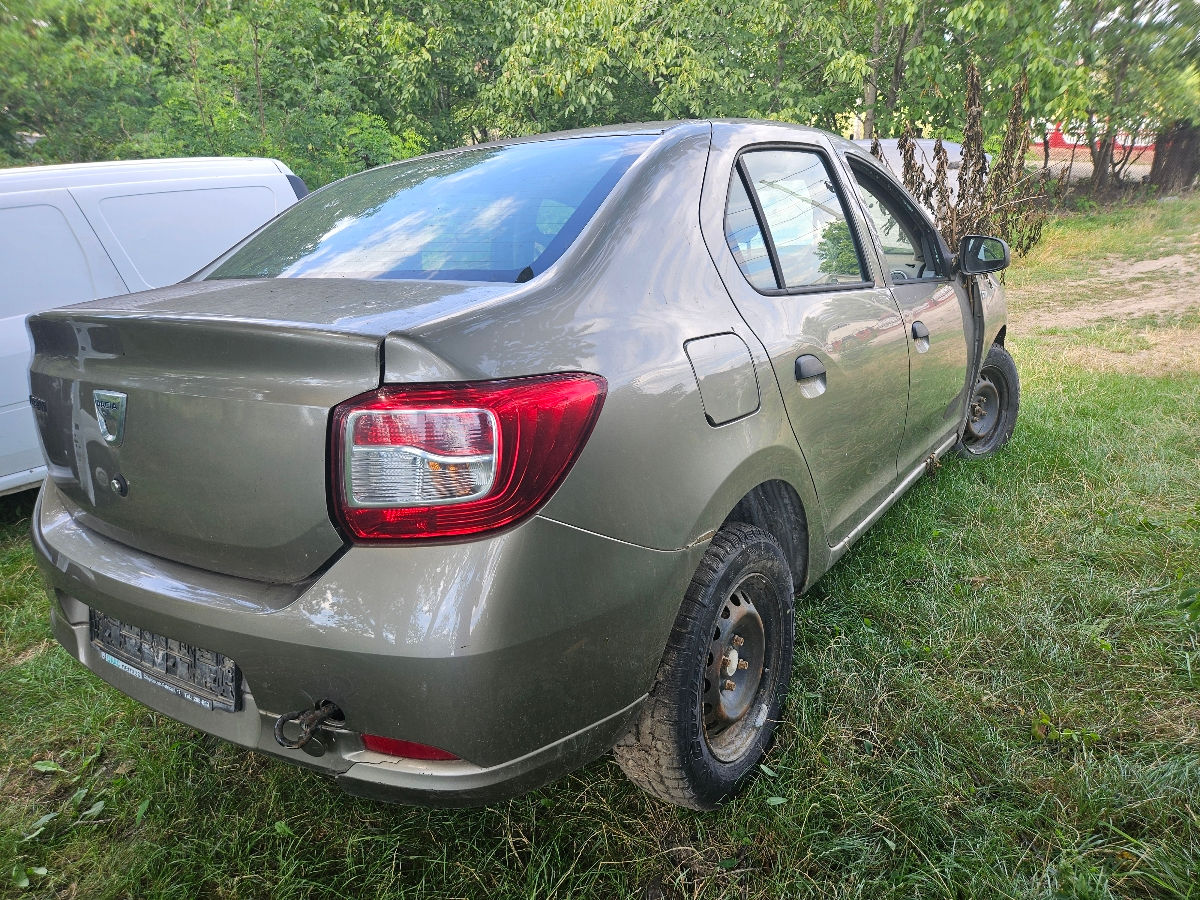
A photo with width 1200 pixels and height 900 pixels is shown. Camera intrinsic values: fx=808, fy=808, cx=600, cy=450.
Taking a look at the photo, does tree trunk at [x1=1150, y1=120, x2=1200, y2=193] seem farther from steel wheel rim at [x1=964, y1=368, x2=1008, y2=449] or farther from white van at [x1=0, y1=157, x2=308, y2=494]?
white van at [x1=0, y1=157, x2=308, y2=494]

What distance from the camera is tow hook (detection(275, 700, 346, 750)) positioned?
1417 millimetres

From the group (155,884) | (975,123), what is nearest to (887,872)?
(155,884)

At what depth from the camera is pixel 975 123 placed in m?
6.68

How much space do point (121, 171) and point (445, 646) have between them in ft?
14.9

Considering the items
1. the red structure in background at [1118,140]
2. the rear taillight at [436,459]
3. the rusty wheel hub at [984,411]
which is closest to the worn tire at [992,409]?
the rusty wheel hub at [984,411]

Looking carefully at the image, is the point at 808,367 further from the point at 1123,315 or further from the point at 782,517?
the point at 1123,315

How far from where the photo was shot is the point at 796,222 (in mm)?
2396

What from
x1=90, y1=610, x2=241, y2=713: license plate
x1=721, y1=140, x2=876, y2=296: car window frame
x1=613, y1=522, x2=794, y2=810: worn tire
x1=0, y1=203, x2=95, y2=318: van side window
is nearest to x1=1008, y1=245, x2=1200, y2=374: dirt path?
x1=721, y1=140, x2=876, y2=296: car window frame

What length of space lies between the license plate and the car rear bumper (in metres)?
0.03

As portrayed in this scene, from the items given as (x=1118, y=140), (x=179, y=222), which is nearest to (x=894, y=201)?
(x=179, y=222)

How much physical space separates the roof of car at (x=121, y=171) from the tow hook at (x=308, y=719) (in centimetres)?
397

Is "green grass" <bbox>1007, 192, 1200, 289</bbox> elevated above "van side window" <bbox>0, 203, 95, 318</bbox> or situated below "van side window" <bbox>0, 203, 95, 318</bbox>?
below

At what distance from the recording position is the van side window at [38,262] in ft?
13.1

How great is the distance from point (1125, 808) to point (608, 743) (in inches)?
48.4
